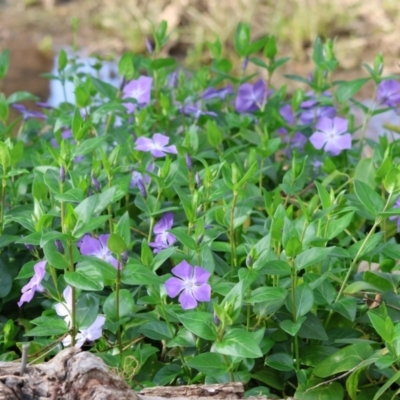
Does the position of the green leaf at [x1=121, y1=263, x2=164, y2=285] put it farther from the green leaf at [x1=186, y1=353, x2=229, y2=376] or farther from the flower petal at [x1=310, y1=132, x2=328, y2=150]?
the flower petal at [x1=310, y1=132, x2=328, y2=150]

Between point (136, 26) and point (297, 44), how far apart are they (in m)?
1.15

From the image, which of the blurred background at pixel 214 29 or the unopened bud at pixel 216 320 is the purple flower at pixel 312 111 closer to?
the unopened bud at pixel 216 320

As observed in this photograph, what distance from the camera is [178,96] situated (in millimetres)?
2094

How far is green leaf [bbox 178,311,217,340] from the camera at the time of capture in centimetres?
123

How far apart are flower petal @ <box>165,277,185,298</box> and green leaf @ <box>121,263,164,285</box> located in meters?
0.04

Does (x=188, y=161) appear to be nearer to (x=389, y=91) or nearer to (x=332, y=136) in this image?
(x=332, y=136)

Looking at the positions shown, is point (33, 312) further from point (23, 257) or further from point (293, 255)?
point (293, 255)

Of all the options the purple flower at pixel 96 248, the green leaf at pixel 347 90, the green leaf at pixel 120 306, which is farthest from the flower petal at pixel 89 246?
the green leaf at pixel 347 90

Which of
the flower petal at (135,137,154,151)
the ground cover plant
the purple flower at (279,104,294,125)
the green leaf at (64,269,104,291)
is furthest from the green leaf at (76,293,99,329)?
the purple flower at (279,104,294,125)

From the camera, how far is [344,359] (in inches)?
51.3

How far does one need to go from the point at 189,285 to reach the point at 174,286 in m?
0.02

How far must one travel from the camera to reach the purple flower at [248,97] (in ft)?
7.36

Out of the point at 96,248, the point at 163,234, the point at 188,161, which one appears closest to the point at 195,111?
the point at 188,161

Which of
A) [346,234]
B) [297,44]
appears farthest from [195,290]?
[297,44]
